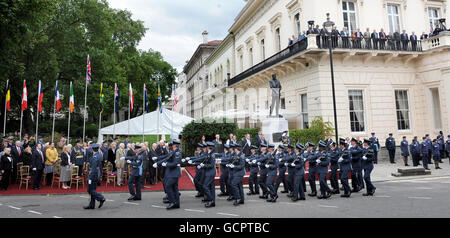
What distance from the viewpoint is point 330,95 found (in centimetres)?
2025

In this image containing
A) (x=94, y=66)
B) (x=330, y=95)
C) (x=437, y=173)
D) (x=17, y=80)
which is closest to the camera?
(x=437, y=173)

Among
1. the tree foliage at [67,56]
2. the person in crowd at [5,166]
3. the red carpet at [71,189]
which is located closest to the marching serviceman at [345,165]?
the red carpet at [71,189]

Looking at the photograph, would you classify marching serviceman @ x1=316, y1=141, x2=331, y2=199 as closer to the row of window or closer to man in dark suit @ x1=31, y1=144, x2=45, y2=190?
man in dark suit @ x1=31, y1=144, x2=45, y2=190

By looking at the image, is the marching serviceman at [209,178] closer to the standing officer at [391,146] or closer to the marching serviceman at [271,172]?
the marching serviceman at [271,172]

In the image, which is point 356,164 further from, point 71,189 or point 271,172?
point 71,189

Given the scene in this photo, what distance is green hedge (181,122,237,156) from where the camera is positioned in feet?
58.5

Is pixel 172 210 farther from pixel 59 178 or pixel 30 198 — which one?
pixel 59 178

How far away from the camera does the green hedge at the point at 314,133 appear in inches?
742

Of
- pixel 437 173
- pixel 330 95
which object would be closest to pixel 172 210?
pixel 437 173

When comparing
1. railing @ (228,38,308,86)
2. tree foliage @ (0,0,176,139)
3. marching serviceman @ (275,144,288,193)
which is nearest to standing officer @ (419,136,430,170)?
railing @ (228,38,308,86)

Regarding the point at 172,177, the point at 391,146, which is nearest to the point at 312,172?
the point at 172,177

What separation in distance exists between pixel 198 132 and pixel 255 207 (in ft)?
31.7

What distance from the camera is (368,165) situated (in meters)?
10.2
